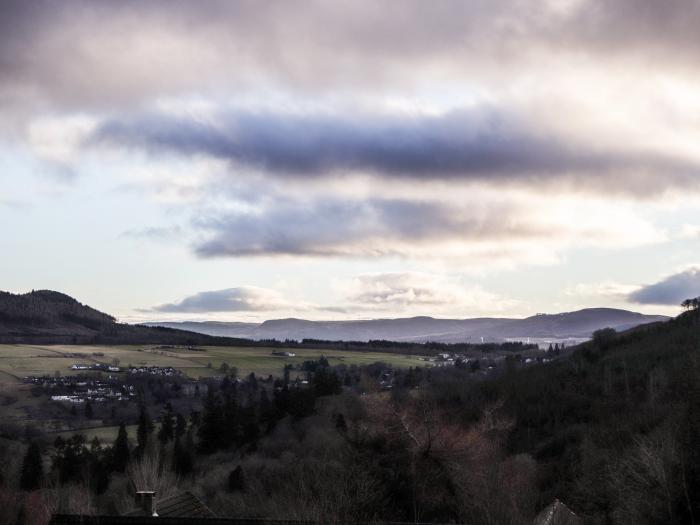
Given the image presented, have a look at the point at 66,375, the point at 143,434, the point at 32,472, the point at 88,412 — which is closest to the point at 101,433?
the point at 143,434

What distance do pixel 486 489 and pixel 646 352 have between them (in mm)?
129094

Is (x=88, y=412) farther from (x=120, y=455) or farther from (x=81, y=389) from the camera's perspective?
(x=120, y=455)

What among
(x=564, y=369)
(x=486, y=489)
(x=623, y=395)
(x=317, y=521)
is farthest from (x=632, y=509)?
(x=564, y=369)

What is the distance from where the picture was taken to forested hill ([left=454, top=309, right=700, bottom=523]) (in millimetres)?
30625

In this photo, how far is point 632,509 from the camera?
30484 mm

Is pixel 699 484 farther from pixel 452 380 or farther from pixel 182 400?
pixel 182 400

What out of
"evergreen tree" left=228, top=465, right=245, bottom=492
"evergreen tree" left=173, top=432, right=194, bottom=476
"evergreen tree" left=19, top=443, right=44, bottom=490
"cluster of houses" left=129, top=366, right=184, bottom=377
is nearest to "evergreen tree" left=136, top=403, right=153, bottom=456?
"evergreen tree" left=173, top=432, right=194, bottom=476

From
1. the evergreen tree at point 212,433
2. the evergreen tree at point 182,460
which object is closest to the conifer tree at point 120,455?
the evergreen tree at point 182,460

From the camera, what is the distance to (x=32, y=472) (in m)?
A: 78.1

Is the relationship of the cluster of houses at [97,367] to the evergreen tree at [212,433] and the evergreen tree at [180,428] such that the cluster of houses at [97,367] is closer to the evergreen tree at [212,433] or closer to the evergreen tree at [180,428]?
the evergreen tree at [180,428]

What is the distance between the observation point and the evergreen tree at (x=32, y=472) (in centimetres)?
7712

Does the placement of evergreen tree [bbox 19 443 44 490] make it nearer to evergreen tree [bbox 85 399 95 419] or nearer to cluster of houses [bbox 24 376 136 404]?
evergreen tree [bbox 85 399 95 419]

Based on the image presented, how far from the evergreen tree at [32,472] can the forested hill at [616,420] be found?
4765cm

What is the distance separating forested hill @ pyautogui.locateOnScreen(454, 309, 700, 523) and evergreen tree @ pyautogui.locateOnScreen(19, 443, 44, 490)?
1876 inches
